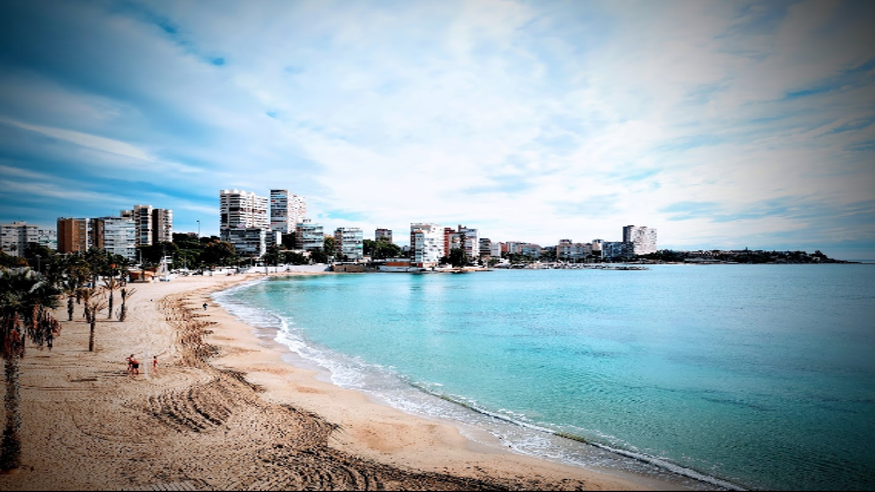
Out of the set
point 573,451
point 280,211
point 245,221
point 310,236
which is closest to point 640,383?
point 573,451

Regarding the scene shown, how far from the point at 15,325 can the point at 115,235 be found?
149 meters

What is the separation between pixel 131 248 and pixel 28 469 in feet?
485

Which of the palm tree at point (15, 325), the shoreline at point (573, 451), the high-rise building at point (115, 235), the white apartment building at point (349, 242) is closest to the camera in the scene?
the palm tree at point (15, 325)

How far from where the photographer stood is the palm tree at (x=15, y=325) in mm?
8703

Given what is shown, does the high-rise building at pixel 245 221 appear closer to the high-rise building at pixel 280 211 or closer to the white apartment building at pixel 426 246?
the high-rise building at pixel 280 211

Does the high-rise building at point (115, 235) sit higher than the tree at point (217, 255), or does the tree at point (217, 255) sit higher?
A: the high-rise building at point (115, 235)

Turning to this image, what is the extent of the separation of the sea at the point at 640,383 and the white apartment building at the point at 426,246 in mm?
108016

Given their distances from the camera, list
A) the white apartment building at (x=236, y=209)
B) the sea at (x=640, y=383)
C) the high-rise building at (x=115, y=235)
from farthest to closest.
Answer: the white apartment building at (x=236, y=209), the high-rise building at (x=115, y=235), the sea at (x=640, y=383)

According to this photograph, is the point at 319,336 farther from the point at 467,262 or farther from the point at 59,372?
the point at 467,262

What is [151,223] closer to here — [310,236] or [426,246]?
[310,236]

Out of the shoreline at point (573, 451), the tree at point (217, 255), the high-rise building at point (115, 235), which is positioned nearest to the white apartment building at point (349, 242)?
the tree at point (217, 255)

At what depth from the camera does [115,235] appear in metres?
126

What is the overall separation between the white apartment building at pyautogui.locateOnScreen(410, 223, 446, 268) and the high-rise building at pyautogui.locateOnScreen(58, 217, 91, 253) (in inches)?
4234

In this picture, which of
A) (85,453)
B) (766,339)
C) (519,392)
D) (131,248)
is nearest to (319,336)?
(519,392)
